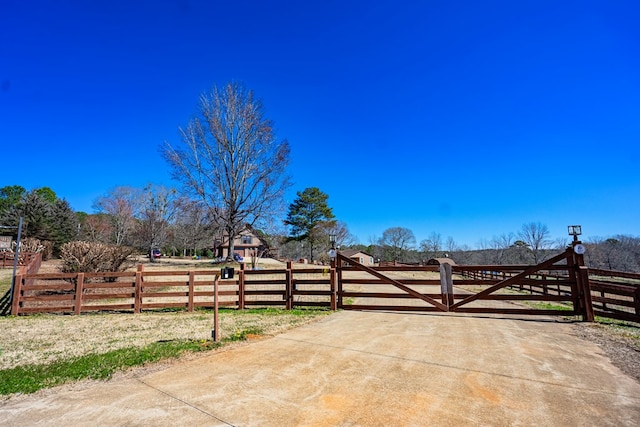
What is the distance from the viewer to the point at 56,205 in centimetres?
3953

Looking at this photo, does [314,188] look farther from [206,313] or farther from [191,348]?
[191,348]

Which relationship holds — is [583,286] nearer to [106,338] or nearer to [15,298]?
Answer: [106,338]

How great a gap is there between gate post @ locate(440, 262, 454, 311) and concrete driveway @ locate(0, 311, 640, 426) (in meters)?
2.75

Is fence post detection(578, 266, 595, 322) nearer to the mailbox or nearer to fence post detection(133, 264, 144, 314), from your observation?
the mailbox

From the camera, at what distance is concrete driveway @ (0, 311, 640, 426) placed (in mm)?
2922

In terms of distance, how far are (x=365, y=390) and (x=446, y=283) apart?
5.71 meters

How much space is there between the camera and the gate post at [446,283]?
8211 millimetres

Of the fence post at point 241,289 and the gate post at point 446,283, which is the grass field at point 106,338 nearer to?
the fence post at point 241,289

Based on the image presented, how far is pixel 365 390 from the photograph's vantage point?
3.50 metres

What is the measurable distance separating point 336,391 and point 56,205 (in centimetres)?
5008

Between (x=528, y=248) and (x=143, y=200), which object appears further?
(x=528, y=248)

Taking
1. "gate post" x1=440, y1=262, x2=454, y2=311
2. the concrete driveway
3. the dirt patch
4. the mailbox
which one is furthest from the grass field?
the dirt patch

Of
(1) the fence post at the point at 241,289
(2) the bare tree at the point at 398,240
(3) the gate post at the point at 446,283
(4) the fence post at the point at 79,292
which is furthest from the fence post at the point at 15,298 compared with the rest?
(2) the bare tree at the point at 398,240

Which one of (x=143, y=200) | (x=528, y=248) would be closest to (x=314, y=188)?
(x=143, y=200)
